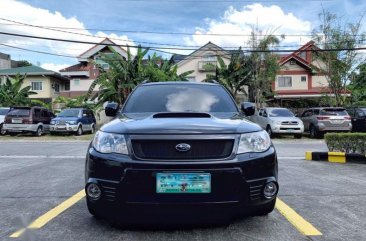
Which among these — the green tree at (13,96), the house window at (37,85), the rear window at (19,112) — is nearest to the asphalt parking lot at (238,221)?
the rear window at (19,112)

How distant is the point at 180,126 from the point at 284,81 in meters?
41.9

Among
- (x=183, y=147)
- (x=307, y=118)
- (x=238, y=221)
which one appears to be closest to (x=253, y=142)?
(x=183, y=147)

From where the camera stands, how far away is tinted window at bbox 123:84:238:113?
517 cm

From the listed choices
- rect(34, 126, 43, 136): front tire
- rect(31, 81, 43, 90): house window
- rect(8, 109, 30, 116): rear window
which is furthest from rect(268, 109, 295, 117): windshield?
rect(31, 81, 43, 90): house window

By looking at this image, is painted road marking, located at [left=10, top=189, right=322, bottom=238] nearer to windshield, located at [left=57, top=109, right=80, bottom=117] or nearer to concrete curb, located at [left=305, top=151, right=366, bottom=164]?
concrete curb, located at [left=305, top=151, right=366, bottom=164]

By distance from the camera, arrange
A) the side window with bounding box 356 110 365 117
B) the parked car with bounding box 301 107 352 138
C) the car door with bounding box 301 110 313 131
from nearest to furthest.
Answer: the parked car with bounding box 301 107 352 138 < the side window with bounding box 356 110 365 117 < the car door with bounding box 301 110 313 131

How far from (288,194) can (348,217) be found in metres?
1.32

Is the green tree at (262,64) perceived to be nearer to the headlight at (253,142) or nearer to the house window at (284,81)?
the house window at (284,81)

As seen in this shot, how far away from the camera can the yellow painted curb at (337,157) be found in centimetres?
960

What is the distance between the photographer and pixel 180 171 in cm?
363

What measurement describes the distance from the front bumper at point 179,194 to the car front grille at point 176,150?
8 cm

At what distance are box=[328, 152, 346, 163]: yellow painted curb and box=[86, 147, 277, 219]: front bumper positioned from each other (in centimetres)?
659

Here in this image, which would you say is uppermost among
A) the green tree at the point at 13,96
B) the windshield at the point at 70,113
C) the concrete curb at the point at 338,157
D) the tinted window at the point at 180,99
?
the green tree at the point at 13,96

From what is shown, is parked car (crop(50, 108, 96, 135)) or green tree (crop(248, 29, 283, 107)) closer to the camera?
parked car (crop(50, 108, 96, 135))
